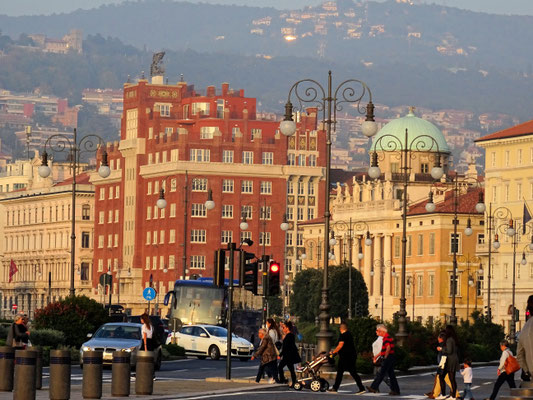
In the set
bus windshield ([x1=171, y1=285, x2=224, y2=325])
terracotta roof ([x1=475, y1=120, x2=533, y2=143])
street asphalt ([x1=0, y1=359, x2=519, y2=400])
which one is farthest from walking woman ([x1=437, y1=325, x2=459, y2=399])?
terracotta roof ([x1=475, y1=120, x2=533, y2=143])

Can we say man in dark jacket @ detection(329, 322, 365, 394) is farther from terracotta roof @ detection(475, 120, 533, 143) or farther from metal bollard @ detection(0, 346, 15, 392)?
terracotta roof @ detection(475, 120, 533, 143)

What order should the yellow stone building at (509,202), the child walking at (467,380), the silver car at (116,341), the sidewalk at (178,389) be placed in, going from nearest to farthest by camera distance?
1. the sidewalk at (178,389)
2. the child walking at (467,380)
3. the silver car at (116,341)
4. the yellow stone building at (509,202)

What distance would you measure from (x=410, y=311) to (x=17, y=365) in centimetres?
14415

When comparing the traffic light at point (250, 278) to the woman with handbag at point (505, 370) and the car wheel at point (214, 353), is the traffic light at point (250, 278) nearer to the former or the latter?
the woman with handbag at point (505, 370)

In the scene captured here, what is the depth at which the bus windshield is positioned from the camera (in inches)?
3890

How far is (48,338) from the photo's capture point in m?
68.6

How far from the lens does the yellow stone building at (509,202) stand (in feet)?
529

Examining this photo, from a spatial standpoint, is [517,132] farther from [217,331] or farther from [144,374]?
[144,374]

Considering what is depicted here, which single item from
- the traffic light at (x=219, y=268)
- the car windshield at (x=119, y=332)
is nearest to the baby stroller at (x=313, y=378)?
the traffic light at (x=219, y=268)

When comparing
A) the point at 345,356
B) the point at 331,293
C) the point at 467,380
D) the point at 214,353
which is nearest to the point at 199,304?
the point at 214,353

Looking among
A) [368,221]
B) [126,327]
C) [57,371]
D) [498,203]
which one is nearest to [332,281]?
[498,203]

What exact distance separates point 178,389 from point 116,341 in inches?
426

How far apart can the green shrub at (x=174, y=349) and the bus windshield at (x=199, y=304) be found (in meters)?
18.5

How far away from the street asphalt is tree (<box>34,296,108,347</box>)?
336 cm
